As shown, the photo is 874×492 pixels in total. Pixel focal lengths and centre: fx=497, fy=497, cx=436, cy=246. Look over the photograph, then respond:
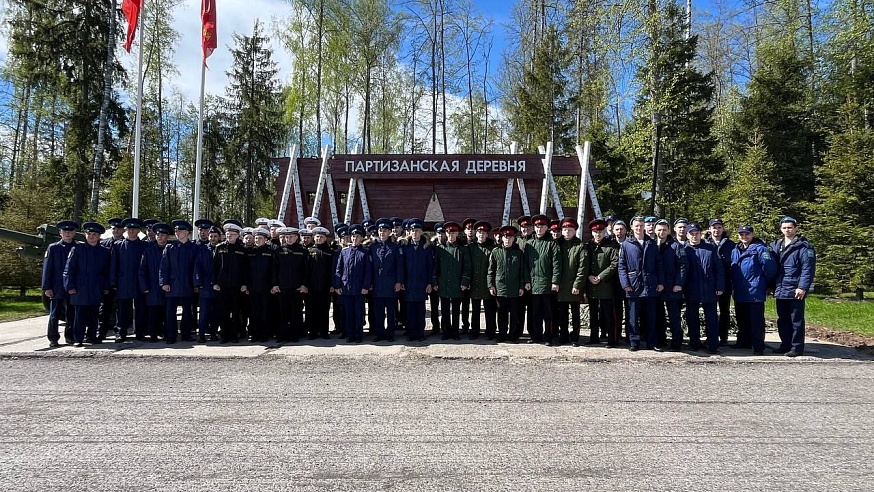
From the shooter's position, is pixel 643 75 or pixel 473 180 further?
pixel 643 75

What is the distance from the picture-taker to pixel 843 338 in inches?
354

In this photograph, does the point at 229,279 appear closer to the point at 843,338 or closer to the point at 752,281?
the point at 752,281

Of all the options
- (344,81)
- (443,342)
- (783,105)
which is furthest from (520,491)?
(783,105)

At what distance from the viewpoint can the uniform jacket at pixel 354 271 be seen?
321 inches

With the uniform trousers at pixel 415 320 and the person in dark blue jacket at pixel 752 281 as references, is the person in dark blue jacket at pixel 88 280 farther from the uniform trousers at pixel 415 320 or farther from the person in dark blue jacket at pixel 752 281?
the person in dark blue jacket at pixel 752 281

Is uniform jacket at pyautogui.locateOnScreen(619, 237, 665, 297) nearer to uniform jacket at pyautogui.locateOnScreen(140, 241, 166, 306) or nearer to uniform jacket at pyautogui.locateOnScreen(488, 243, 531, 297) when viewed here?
uniform jacket at pyautogui.locateOnScreen(488, 243, 531, 297)

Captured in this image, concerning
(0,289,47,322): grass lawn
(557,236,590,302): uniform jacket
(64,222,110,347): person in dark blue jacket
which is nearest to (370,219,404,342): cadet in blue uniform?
(557,236,590,302): uniform jacket

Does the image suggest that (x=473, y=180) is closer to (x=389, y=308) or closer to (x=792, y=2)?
(x=389, y=308)

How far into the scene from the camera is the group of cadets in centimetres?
759

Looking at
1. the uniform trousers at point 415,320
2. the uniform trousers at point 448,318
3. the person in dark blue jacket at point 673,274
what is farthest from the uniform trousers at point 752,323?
the uniform trousers at point 415,320

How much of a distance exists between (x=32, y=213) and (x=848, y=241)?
28.3 metres

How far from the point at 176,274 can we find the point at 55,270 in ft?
5.97

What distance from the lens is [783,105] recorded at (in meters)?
23.8

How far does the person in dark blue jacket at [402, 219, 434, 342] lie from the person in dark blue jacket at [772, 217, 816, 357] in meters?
5.45
